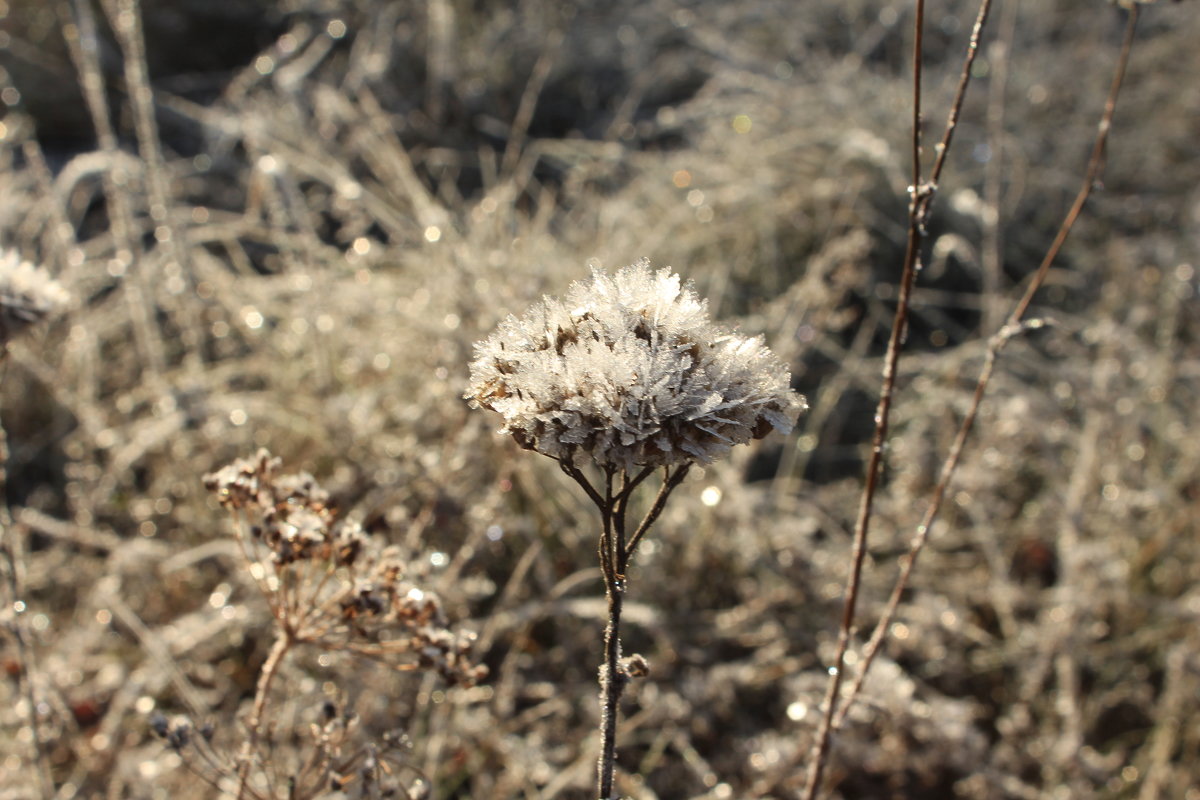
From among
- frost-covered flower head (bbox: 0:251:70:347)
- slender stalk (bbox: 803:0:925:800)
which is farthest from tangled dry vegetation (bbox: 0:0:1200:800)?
frost-covered flower head (bbox: 0:251:70:347)

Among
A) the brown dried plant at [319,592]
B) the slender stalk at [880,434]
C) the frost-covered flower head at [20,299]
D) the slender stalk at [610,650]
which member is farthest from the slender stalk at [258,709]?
the slender stalk at [880,434]

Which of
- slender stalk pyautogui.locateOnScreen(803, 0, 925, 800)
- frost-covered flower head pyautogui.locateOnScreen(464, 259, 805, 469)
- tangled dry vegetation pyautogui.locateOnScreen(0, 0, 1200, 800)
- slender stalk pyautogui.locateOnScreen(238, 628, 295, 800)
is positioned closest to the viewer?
frost-covered flower head pyautogui.locateOnScreen(464, 259, 805, 469)

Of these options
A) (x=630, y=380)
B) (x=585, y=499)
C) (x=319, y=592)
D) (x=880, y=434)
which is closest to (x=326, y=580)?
(x=319, y=592)

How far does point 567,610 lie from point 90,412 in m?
1.63

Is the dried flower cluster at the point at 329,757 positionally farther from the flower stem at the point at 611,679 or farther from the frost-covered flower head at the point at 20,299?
the frost-covered flower head at the point at 20,299

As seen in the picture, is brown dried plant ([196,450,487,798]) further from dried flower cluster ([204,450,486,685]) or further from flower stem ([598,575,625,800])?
flower stem ([598,575,625,800])

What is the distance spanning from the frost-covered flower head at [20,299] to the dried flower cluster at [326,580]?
39 centimetres

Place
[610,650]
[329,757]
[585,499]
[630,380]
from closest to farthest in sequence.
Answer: [630,380] < [610,650] < [329,757] < [585,499]

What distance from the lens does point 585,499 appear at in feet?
8.39

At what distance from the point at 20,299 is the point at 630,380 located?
1.00 metres

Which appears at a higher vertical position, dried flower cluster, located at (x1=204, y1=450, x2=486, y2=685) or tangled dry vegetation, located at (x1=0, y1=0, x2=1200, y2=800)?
tangled dry vegetation, located at (x1=0, y1=0, x2=1200, y2=800)

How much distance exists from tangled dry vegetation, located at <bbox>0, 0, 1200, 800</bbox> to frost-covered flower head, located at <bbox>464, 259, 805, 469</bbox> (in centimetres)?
47

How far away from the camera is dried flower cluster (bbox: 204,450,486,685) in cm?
117

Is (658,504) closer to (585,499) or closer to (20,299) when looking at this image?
(20,299)
